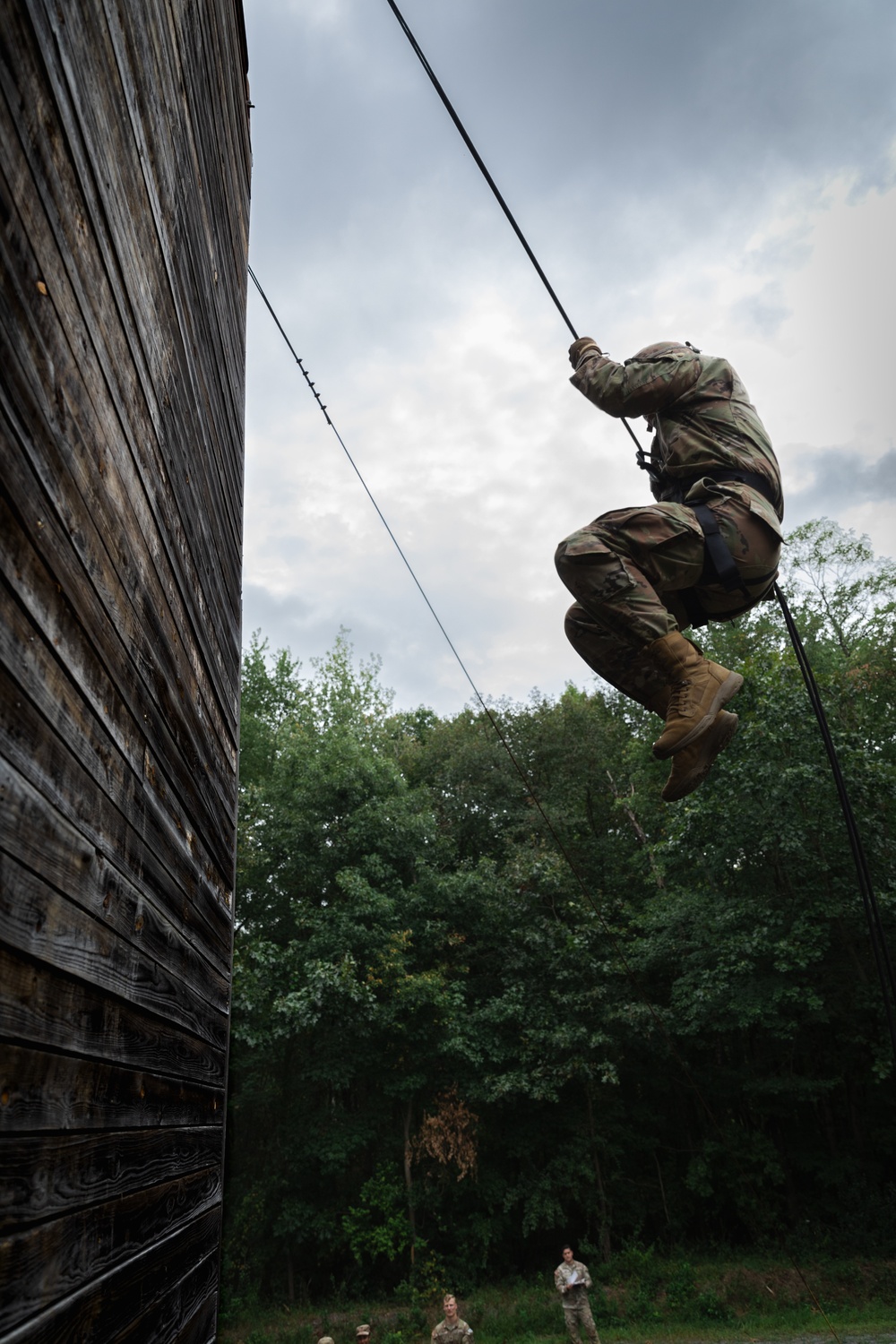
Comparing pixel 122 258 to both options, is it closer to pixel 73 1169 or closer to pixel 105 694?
pixel 105 694

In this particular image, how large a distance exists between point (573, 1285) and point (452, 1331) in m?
1.75

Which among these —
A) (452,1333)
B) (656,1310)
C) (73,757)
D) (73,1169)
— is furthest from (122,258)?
(656,1310)

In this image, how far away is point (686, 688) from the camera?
2928mm

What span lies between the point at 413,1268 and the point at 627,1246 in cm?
323

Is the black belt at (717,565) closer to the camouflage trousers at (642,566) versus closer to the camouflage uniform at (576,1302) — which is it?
the camouflage trousers at (642,566)

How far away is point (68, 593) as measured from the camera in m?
1.02

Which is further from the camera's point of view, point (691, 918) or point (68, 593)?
point (691, 918)

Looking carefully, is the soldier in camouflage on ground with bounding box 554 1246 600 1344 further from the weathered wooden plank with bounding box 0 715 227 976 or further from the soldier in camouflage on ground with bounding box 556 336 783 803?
the weathered wooden plank with bounding box 0 715 227 976

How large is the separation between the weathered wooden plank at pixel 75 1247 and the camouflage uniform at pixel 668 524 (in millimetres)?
2142

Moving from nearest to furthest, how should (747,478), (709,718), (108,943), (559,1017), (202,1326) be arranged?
1. (108,943)
2. (202,1326)
3. (709,718)
4. (747,478)
5. (559,1017)

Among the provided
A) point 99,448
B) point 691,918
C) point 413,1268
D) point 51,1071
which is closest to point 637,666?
point 99,448

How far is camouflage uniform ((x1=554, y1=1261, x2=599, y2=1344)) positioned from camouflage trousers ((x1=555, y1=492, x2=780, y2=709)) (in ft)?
30.4

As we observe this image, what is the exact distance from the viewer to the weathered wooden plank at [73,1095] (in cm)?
78

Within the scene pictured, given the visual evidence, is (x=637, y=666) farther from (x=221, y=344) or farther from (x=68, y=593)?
(x=68, y=593)
